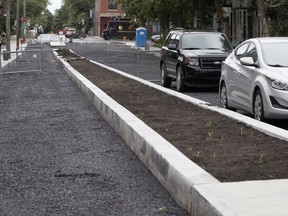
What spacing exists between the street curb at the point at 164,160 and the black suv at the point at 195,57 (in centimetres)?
704

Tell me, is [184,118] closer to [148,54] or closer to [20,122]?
[20,122]

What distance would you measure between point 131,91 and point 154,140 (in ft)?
25.9

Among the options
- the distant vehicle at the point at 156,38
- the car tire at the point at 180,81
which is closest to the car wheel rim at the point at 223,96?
the car tire at the point at 180,81

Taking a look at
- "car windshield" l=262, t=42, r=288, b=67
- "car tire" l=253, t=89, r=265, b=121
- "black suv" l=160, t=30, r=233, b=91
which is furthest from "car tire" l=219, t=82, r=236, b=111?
"black suv" l=160, t=30, r=233, b=91

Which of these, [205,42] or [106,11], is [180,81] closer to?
[205,42]

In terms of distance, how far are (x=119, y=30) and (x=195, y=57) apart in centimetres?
7096

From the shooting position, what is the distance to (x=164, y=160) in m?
6.52

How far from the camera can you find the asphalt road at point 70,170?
5.80m

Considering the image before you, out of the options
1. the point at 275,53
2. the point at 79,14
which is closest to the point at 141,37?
the point at 275,53

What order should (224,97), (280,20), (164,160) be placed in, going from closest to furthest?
(164,160), (224,97), (280,20)

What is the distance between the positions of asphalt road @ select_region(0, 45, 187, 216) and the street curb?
0.10 meters

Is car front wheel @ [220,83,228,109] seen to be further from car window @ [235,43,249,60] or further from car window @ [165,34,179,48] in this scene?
car window @ [165,34,179,48]

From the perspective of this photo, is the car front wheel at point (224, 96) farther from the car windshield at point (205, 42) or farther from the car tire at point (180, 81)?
the car windshield at point (205, 42)

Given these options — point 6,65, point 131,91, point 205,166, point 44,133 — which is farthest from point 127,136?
point 6,65
